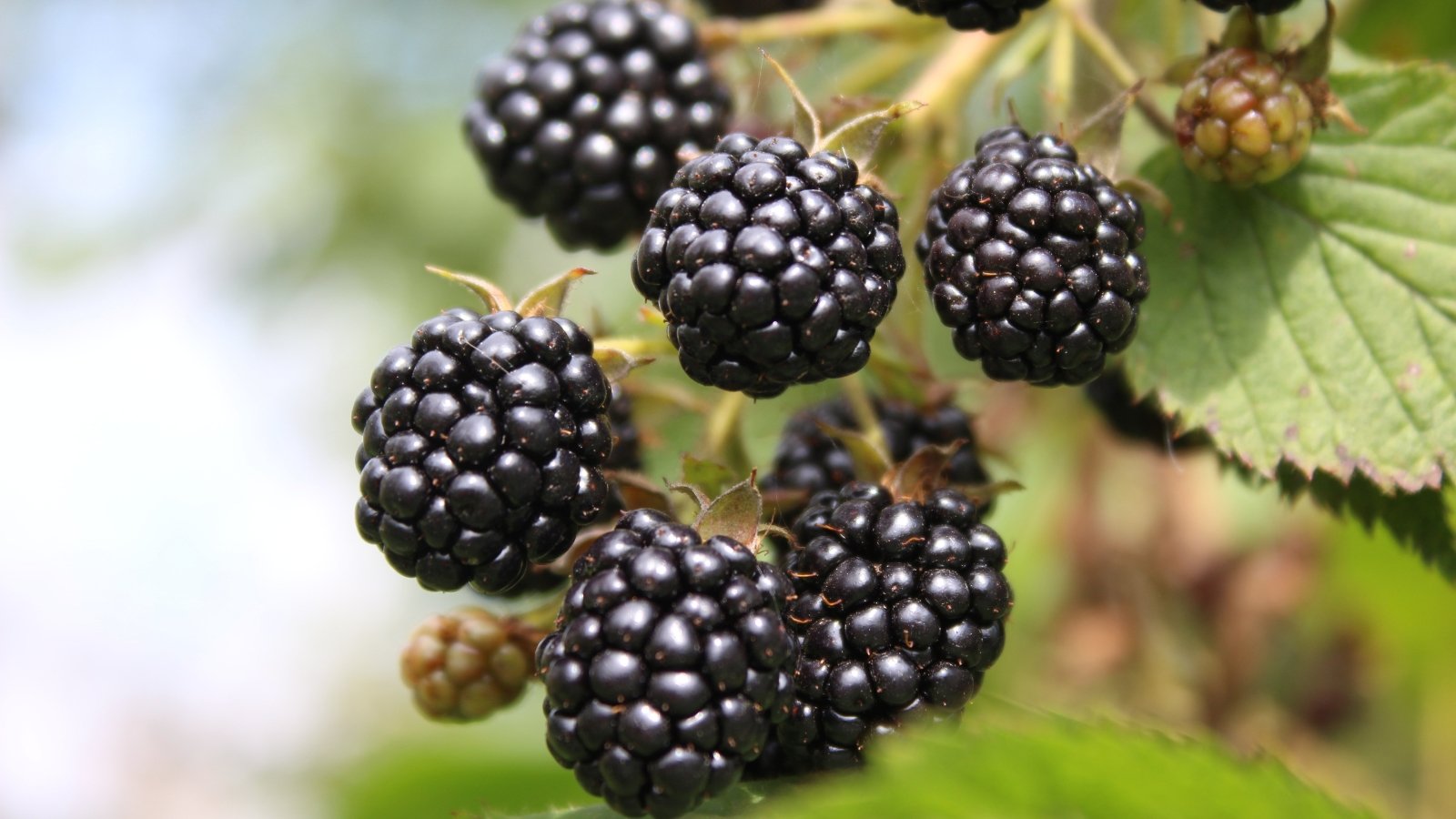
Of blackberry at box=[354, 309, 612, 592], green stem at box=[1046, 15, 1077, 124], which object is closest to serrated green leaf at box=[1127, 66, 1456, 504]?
green stem at box=[1046, 15, 1077, 124]

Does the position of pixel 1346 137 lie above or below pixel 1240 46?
below

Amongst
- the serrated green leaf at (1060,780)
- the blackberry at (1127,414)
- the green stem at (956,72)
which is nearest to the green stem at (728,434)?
the green stem at (956,72)

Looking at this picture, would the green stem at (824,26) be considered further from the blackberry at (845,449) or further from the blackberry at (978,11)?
the blackberry at (845,449)

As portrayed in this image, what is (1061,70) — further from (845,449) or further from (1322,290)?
(845,449)

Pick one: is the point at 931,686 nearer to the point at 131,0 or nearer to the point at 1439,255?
the point at 1439,255

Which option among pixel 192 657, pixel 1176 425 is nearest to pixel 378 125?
pixel 1176 425
